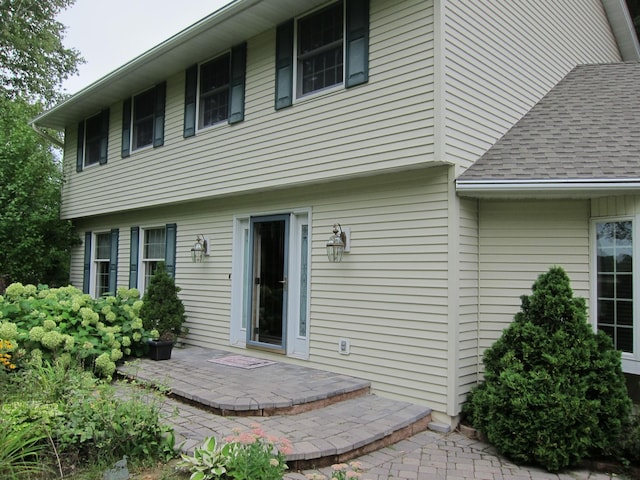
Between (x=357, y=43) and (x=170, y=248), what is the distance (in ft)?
17.1

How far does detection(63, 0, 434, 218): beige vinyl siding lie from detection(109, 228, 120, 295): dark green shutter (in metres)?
1.42

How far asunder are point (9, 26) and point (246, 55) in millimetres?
15059

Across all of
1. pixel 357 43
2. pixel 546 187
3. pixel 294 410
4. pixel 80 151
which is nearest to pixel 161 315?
pixel 294 410

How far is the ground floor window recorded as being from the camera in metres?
4.86

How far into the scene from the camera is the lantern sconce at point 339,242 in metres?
5.86

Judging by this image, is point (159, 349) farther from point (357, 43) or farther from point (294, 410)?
point (357, 43)

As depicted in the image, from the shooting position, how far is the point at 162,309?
7031 mm

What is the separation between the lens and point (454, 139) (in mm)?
5031

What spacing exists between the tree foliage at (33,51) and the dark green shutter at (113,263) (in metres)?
11.2

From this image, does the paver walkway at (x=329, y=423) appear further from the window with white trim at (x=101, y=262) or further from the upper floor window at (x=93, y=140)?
the upper floor window at (x=93, y=140)

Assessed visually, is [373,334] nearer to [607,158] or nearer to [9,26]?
[607,158]

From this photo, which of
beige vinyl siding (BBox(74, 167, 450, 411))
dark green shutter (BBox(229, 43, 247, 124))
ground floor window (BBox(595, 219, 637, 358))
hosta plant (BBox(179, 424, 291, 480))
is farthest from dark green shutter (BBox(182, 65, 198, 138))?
ground floor window (BBox(595, 219, 637, 358))

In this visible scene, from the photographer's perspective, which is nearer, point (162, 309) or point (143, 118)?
point (162, 309)

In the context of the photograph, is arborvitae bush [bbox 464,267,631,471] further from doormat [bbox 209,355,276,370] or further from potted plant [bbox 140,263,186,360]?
potted plant [bbox 140,263,186,360]
